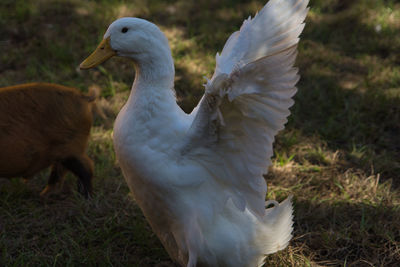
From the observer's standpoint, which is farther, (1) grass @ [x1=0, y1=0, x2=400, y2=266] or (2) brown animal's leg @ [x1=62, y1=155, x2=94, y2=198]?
(2) brown animal's leg @ [x1=62, y1=155, x2=94, y2=198]

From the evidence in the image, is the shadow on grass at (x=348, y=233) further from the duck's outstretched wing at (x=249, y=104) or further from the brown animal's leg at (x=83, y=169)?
the brown animal's leg at (x=83, y=169)

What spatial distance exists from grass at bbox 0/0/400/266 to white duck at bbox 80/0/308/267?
599 millimetres

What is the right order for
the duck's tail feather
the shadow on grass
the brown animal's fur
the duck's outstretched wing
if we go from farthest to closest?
the brown animal's fur < the shadow on grass < the duck's tail feather < the duck's outstretched wing

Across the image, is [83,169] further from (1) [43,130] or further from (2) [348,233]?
(2) [348,233]

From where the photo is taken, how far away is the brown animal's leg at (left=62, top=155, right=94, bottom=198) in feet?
9.50

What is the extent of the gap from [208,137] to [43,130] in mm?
1300

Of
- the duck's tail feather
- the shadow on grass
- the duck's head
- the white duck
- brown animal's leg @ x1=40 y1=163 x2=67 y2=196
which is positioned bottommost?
brown animal's leg @ x1=40 y1=163 x2=67 y2=196

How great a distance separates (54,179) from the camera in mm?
3033

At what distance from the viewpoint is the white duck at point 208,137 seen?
1.78 metres

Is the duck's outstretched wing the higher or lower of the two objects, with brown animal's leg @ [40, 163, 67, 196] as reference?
higher

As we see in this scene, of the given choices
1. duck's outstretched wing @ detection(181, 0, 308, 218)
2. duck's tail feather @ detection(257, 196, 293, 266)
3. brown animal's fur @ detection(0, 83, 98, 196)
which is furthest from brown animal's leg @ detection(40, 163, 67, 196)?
duck's tail feather @ detection(257, 196, 293, 266)

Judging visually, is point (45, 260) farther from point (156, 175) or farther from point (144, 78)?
point (144, 78)

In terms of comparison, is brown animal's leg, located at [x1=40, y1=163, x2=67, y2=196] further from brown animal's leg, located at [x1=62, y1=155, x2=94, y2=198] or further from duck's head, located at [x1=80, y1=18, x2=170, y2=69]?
duck's head, located at [x1=80, y1=18, x2=170, y2=69]

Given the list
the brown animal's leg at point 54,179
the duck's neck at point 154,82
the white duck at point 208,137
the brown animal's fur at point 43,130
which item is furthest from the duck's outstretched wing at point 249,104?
the brown animal's leg at point 54,179
